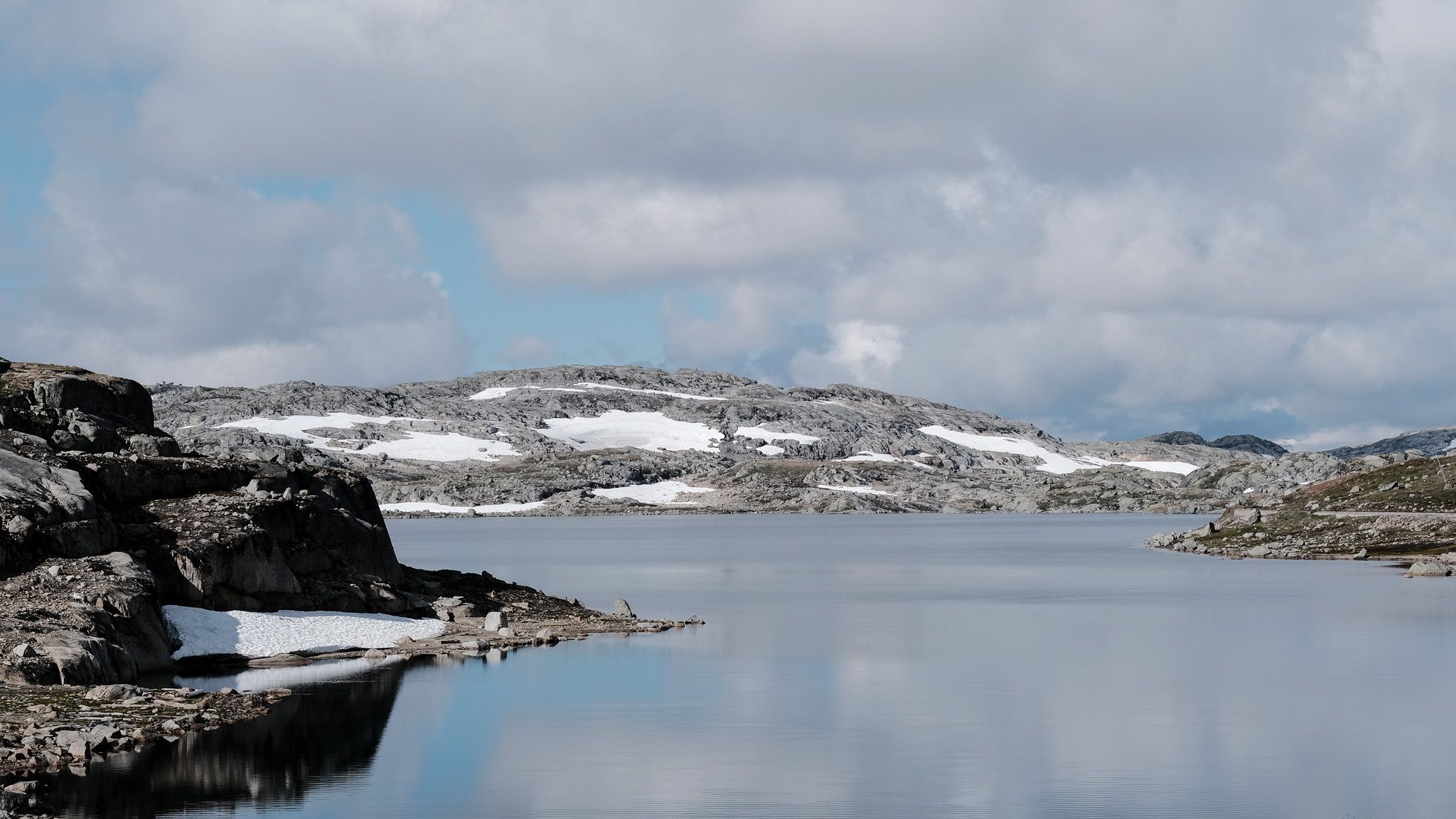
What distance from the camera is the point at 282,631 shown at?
58.7 metres

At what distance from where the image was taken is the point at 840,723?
4516cm

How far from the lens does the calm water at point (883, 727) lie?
112ft

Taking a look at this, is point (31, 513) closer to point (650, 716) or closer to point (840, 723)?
point (650, 716)

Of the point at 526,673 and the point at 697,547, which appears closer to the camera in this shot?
the point at 526,673

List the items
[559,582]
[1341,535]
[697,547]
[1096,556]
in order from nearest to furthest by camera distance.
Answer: [559,582], [1341,535], [1096,556], [697,547]

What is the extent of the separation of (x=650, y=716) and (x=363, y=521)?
30242 millimetres

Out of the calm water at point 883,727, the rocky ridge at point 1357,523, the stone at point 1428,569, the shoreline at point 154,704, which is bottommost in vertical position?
the calm water at point 883,727

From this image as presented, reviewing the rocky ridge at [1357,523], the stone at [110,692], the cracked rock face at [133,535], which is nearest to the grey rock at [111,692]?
the stone at [110,692]

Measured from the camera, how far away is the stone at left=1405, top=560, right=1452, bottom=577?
4188 inches

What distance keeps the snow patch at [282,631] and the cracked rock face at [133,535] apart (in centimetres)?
106

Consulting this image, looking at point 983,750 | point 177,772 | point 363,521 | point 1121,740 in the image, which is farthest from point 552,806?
point 363,521

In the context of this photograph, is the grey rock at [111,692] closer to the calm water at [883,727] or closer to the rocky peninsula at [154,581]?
the rocky peninsula at [154,581]

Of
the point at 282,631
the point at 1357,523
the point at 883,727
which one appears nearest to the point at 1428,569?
the point at 1357,523

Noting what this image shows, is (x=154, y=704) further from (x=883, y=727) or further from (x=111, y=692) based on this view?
(x=883, y=727)
